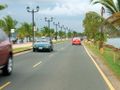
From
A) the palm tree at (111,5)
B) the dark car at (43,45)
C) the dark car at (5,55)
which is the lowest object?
the dark car at (43,45)

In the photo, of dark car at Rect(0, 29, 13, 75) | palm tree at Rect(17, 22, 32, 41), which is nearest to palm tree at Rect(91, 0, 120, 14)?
dark car at Rect(0, 29, 13, 75)

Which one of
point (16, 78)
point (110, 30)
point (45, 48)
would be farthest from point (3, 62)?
point (45, 48)

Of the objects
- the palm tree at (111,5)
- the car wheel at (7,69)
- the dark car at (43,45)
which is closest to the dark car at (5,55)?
the car wheel at (7,69)

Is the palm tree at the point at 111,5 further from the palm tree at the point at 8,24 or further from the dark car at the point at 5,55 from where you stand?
the palm tree at the point at 8,24

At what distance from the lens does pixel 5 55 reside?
1673cm

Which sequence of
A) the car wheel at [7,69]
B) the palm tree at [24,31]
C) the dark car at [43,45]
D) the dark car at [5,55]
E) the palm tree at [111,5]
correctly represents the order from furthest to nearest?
the palm tree at [24,31] < the dark car at [43,45] < the palm tree at [111,5] < the car wheel at [7,69] < the dark car at [5,55]

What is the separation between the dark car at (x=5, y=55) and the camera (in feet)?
53.4

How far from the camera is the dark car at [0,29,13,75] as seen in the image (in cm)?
1627

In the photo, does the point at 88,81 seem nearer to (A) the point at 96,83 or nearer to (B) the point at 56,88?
(A) the point at 96,83

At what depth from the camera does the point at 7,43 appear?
17141 mm

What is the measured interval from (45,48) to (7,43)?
26059mm

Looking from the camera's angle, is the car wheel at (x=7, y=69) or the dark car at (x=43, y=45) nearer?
the car wheel at (x=7, y=69)

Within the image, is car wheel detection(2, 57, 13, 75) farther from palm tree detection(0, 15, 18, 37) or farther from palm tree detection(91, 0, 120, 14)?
palm tree detection(0, 15, 18, 37)

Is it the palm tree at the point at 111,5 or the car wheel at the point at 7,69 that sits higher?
the palm tree at the point at 111,5
